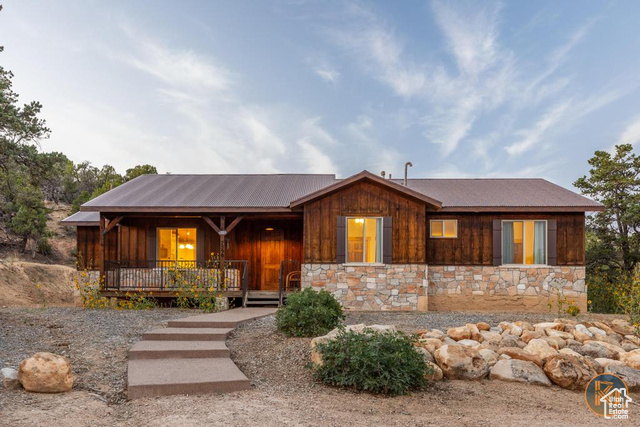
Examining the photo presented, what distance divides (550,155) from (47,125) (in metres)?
16.7

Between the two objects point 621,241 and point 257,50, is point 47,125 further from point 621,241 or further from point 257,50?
point 621,241

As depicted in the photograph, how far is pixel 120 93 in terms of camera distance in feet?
54.1

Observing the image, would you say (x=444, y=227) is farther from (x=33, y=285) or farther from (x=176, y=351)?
(x=33, y=285)

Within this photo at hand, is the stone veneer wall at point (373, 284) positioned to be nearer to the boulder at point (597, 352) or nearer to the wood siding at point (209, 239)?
the wood siding at point (209, 239)

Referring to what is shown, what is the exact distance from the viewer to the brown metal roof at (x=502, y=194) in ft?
38.4

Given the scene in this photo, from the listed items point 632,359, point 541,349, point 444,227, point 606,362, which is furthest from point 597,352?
point 444,227

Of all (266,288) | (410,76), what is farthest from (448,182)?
(266,288)

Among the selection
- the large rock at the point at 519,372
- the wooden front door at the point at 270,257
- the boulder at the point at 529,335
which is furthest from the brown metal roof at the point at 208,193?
the large rock at the point at 519,372

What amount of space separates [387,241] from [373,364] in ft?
22.1

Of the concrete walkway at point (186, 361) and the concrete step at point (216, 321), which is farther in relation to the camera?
the concrete step at point (216, 321)

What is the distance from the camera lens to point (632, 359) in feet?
20.7

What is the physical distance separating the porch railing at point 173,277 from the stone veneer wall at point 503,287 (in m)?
5.56

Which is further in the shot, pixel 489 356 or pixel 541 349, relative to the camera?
pixel 541 349

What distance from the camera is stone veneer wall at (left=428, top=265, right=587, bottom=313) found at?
11.7 metres
